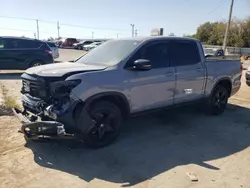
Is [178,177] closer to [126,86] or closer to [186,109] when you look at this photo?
[126,86]

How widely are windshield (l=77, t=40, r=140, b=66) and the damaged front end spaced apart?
1076 mm

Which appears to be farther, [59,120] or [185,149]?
[185,149]

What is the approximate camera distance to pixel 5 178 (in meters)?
3.87

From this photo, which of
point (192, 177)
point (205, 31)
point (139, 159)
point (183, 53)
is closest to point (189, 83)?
point (183, 53)

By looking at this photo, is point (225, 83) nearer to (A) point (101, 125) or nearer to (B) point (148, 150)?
(B) point (148, 150)

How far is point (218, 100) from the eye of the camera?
23.9 feet

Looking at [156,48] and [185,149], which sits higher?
[156,48]

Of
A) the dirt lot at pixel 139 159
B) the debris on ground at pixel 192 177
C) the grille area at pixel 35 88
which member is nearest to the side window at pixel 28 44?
the dirt lot at pixel 139 159

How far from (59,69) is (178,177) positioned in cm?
246

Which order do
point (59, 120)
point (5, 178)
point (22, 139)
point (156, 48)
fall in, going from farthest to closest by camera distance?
point (156, 48)
point (22, 139)
point (59, 120)
point (5, 178)

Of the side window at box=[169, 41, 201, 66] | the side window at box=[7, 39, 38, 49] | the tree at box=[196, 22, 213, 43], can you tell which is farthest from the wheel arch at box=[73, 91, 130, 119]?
the tree at box=[196, 22, 213, 43]

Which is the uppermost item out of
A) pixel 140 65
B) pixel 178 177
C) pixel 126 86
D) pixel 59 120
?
pixel 140 65

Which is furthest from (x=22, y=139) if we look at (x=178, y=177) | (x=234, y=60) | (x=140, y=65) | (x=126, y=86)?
(x=234, y=60)

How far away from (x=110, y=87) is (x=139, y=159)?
47.9 inches
